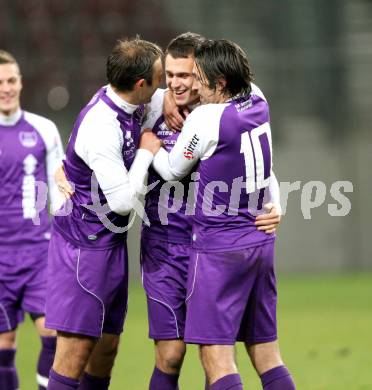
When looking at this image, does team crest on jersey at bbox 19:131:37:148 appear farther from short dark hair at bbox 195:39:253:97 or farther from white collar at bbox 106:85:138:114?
short dark hair at bbox 195:39:253:97

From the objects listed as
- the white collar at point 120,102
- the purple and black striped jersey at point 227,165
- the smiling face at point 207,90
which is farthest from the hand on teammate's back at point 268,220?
the white collar at point 120,102

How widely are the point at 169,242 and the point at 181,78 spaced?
81 centimetres

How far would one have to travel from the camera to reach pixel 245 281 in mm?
4473

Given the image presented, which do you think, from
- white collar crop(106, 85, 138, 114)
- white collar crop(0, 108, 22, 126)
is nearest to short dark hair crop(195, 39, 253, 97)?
white collar crop(106, 85, 138, 114)

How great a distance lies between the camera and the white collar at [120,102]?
4.64 m

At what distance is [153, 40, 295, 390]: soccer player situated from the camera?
4402mm

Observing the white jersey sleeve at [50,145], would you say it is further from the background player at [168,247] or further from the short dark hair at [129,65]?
the short dark hair at [129,65]

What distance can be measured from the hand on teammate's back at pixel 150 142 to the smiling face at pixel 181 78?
216 millimetres

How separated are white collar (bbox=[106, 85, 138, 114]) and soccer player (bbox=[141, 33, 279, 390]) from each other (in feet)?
0.83

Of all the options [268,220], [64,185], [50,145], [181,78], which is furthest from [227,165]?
[50,145]

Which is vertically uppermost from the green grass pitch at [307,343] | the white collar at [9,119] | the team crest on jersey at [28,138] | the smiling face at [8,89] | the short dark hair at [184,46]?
the short dark hair at [184,46]

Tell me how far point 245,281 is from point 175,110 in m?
0.95

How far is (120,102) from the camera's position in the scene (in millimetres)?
4645

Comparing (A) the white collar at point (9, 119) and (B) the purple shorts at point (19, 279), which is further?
(A) the white collar at point (9, 119)
